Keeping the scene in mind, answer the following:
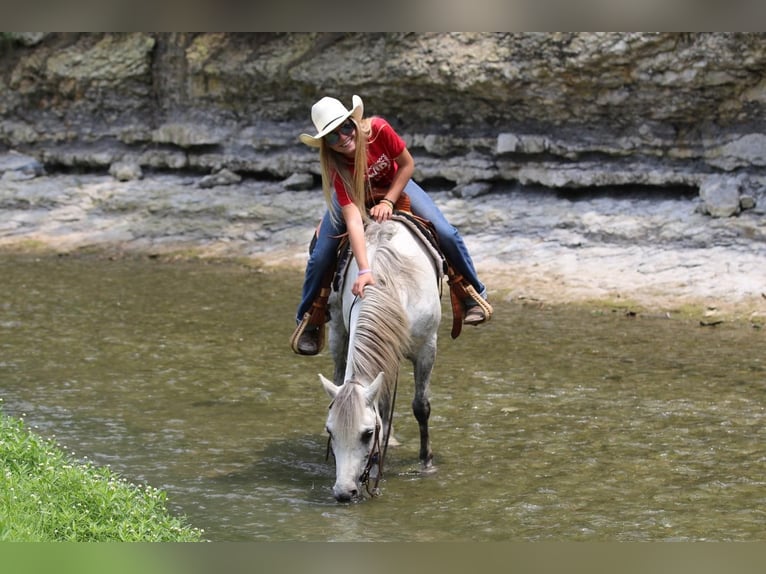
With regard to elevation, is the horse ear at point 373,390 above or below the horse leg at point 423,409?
above

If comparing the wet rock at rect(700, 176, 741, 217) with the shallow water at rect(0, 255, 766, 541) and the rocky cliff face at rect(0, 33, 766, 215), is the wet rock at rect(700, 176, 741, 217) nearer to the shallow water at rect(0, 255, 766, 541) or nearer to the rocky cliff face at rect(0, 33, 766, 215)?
the rocky cliff face at rect(0, 33, 766, 215)

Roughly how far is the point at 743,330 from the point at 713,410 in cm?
294

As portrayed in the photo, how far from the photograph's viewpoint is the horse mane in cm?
620

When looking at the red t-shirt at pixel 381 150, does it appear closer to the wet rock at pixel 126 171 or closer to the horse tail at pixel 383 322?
the horse tail at pixel 383 322

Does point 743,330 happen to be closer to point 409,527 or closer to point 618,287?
point 618,287

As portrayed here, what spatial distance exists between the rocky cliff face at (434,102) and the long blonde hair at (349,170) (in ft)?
25.2

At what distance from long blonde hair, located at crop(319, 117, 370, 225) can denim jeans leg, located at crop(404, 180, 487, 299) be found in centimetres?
66

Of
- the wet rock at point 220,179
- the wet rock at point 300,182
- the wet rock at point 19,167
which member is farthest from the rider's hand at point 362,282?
the wet rock at point 19,167

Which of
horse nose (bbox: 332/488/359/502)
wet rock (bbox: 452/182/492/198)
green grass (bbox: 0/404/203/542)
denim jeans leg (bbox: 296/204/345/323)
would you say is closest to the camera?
green grass (bbox: 0/404/203/542)

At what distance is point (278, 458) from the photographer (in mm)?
7496

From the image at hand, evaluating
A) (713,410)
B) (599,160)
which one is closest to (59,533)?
(713,410)

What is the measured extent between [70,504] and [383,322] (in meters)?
2.09

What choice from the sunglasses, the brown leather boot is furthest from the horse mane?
the brown leather boot

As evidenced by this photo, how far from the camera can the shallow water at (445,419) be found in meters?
6.22
